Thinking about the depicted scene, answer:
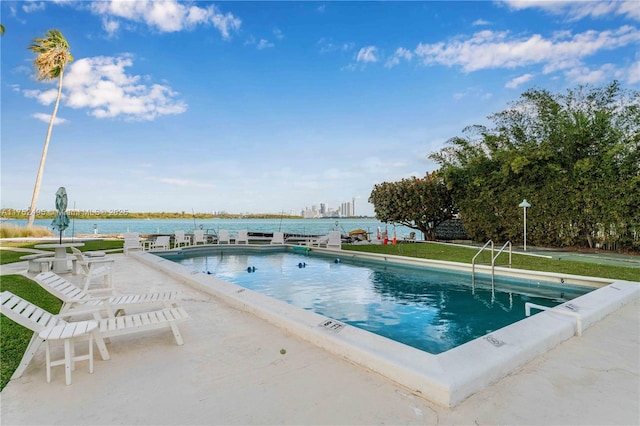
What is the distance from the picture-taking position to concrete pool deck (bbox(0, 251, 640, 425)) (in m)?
2.19

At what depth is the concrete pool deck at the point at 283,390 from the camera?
2186mm

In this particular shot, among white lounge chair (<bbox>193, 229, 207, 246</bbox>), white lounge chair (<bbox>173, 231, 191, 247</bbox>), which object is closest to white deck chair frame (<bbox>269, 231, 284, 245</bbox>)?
white lounge chair (<bbox>193, 229, 207, 246</bbox>)

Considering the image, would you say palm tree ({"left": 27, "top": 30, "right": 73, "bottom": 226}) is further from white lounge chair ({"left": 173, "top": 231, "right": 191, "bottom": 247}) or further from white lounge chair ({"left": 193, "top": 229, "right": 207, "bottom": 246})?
white lounge chair ({"left": 193, "top": 229, "right": 207, "bottom": 246})

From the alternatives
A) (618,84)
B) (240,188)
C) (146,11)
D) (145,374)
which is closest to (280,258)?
(146,11)

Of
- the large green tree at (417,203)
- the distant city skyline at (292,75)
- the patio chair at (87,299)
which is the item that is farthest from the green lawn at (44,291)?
the large green tree at (417,203)

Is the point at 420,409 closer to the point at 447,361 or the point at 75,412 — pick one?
the point at 447,361

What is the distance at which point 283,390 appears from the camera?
2.51 meters

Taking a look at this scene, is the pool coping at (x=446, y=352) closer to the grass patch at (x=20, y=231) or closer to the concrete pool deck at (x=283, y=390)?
the concrete pool deck at (x=283, y=390)

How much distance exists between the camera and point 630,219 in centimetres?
1050

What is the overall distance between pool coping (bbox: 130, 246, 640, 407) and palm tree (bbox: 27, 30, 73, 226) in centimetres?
2309

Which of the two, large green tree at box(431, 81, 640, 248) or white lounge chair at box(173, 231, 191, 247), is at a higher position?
large green tree at box(431, 81, 640, 248)

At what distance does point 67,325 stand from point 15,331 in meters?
1.89

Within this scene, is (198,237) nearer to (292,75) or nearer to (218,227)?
(292,75)

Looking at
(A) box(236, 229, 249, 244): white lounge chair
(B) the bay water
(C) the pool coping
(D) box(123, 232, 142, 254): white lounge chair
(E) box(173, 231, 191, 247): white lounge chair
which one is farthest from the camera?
(B) the bay water
